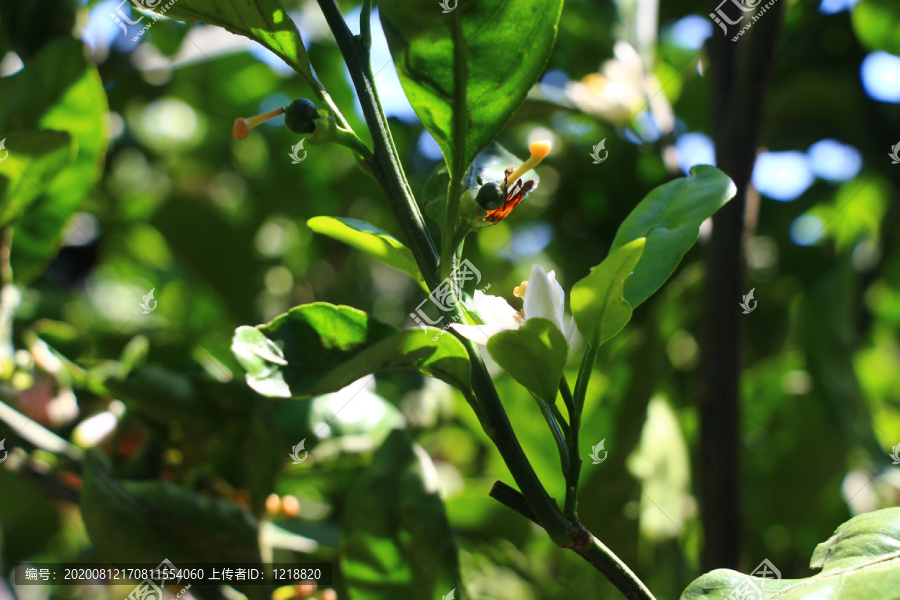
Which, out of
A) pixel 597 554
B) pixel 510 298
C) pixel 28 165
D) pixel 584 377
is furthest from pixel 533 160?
pixel 510 298

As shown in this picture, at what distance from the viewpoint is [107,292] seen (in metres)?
2.23

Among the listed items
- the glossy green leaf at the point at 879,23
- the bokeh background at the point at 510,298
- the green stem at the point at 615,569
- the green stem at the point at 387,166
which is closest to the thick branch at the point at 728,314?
the bokeh background at the point at 510,298

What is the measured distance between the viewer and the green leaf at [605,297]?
472mm

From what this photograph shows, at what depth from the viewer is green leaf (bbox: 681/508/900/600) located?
0.42m

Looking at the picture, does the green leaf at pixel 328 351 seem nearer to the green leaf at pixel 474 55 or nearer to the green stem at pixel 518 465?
the green stem at pixel 518 465

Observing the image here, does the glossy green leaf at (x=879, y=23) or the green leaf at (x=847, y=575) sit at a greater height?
A: the glossy green leaf at (x=879, y=23)

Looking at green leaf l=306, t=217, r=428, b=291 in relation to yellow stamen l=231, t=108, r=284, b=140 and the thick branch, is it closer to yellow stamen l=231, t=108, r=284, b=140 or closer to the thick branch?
yellow stamen l=231, t=108, r=284, b=140

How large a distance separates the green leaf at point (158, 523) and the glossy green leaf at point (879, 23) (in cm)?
114

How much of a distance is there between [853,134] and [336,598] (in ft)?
3.72

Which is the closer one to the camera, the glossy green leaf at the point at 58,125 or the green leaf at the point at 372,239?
the green leaf at the point at 372,239

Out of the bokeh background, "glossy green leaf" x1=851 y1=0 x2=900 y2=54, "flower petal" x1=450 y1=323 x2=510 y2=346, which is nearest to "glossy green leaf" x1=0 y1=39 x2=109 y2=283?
the bokeh background

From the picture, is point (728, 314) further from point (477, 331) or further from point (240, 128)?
point (240, 128)

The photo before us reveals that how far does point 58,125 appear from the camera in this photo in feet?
3.48

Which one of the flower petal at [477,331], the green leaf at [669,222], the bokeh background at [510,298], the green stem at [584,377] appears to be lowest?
the bokeh background at [510,298]
